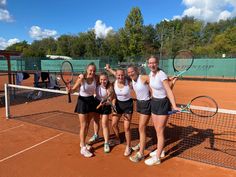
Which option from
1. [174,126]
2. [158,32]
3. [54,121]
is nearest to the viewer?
[174,126]

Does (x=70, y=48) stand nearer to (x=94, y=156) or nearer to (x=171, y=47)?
(x=171, y=47)

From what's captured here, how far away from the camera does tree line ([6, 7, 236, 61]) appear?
4575cm

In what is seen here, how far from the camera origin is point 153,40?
69.7 m

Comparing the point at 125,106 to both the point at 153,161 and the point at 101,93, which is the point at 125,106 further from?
the point at 153,161

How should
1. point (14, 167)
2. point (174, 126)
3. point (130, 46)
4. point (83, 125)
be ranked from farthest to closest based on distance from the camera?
1. point (130, 46)
2. point (174, 126)
3. point (83, 125)
4. point (14, 167)

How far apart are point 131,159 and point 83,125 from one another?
1.15 metres

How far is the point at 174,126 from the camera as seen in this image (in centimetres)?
655

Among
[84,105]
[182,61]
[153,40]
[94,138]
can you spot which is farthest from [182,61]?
[153,40]

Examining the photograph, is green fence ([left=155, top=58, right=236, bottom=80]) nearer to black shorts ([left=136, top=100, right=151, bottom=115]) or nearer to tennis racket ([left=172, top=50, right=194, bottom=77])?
tennis racket ([left=172, top=50, right=194, bottom=77])

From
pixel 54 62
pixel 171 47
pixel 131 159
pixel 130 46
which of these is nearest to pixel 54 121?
pixel 131 159

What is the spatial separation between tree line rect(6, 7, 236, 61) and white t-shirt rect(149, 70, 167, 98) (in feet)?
97.9

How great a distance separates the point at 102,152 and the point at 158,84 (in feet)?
6.59

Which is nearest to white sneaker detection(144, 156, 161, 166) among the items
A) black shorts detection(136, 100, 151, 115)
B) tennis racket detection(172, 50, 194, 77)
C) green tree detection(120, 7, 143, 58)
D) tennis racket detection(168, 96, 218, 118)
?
black shorts detection(136, 100, 151, 115)

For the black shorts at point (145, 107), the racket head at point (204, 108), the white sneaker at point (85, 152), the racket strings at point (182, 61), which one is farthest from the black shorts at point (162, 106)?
the white sneaker at point (85, 152)
